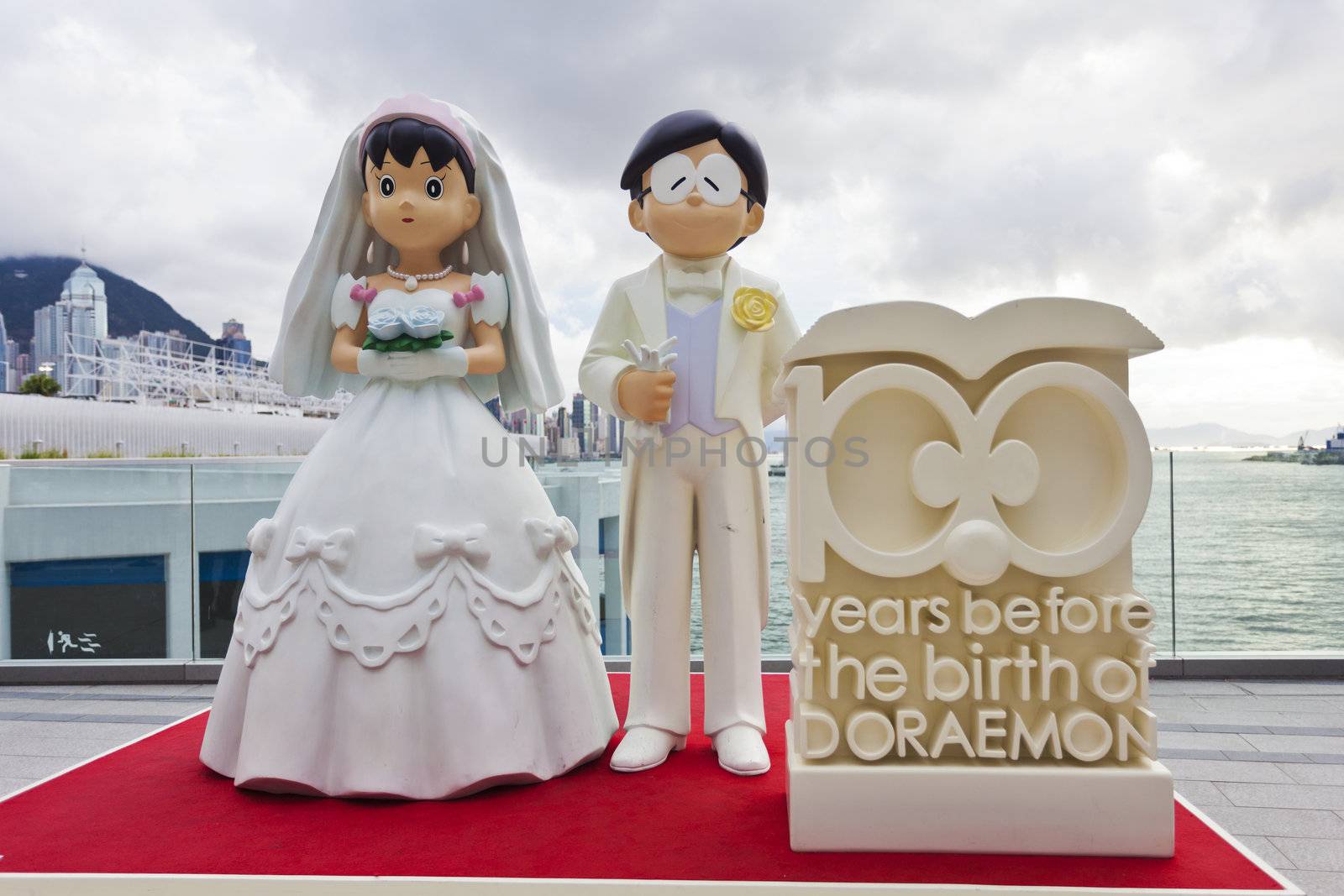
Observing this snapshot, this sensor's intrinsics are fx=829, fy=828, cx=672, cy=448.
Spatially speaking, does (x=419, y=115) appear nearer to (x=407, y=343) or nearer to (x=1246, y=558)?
(x=407, y=343)

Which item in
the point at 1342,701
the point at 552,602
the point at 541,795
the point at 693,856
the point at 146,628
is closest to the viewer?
the point at 693,856

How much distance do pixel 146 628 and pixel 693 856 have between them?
4.07 metres

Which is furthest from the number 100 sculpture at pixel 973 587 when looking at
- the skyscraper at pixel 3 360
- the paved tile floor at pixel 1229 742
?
the skyscraper at pixel 3 360

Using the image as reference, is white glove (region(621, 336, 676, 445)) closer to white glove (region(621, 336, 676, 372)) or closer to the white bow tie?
white glove (region(621, 336, 676, 372))

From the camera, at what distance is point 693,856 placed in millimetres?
1675

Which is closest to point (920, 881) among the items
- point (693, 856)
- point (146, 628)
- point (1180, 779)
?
point (693, 856)

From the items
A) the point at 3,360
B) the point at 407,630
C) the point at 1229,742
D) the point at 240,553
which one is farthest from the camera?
the point at 3,360

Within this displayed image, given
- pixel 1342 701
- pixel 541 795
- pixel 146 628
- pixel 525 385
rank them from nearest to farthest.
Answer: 1. pixel 541 795
2. pixel 525 385
3. pixel 1342 701
4. pixel 146 628

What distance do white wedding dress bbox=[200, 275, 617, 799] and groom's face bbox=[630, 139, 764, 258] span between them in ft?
2.60

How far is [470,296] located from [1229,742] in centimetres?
311

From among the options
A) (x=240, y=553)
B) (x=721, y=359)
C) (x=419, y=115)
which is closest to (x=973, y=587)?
(x=721, y=359)

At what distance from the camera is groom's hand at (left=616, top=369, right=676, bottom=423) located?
7.39 feet

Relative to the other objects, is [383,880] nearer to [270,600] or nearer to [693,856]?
[693,856]

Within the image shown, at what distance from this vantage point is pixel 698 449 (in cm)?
236
